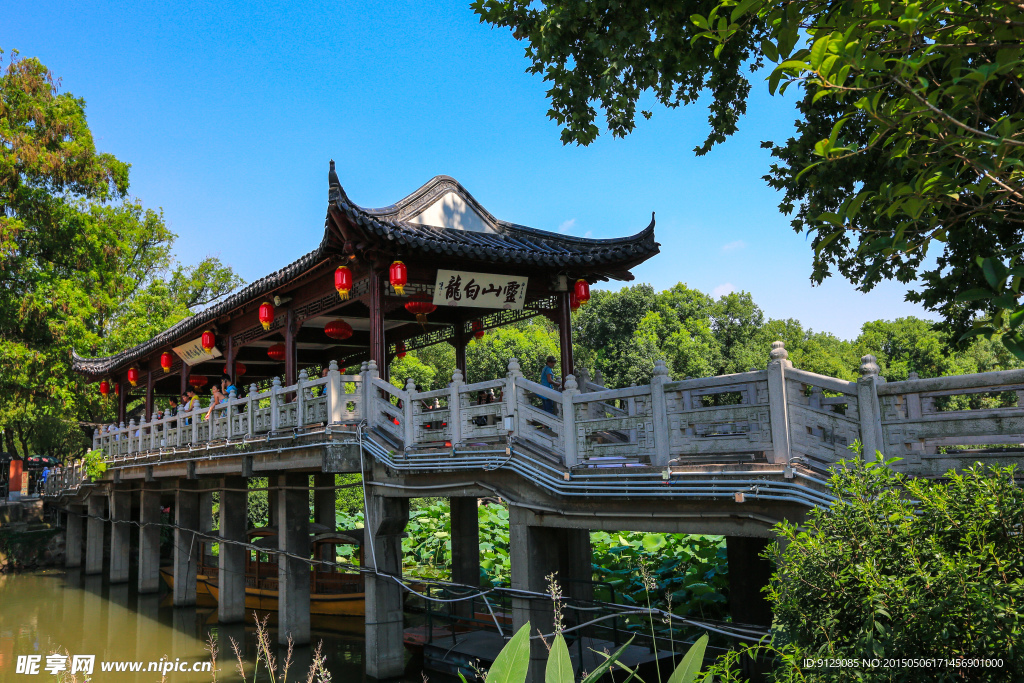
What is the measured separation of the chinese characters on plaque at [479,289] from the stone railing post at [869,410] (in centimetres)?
648

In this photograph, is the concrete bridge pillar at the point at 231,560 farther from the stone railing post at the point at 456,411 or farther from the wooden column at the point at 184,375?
the stone railing post at the point at 456,411

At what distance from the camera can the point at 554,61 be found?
297 inches

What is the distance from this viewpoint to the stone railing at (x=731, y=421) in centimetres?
441

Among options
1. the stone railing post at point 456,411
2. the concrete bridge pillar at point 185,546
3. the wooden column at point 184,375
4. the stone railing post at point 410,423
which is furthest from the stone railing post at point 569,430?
the wooden column at point 184,375

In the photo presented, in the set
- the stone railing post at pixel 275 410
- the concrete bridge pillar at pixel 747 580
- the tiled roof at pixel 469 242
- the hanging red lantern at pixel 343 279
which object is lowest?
the concrete bridge pillar at pixel 747 580

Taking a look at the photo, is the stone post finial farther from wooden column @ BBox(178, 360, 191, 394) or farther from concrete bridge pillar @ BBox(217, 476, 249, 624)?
wooden column @ BBox(178, 360, 191, 394)

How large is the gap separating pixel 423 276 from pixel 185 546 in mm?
9974

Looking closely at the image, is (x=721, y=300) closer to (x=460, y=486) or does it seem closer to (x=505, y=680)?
(x=460, y=486)

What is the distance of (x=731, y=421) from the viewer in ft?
17.5

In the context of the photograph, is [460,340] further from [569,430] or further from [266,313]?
[569,430]

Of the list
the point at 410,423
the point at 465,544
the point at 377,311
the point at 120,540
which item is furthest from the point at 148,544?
the point at 410,423

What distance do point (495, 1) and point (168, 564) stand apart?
66.2 feet

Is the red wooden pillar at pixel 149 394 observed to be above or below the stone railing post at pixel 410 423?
above

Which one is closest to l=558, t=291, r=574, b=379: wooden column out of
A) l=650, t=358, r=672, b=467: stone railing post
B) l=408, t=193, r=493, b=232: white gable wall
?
l=408, t=193, r=493, b=232: white gable wall
